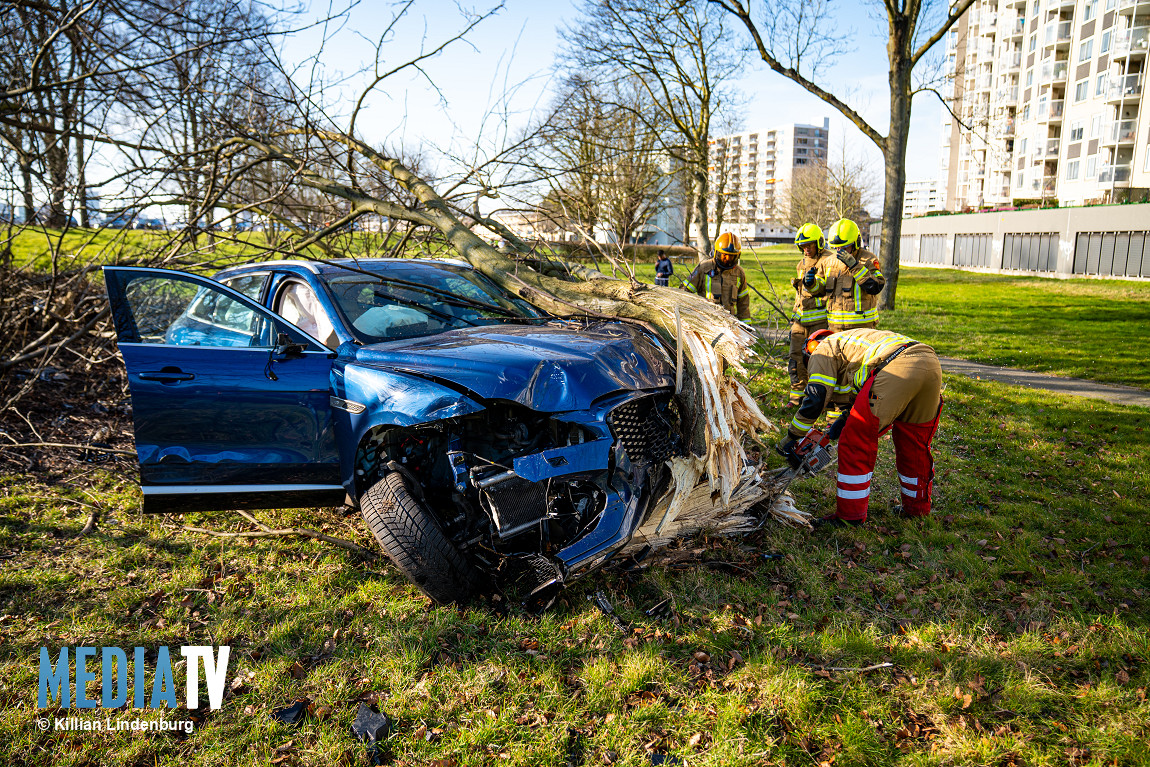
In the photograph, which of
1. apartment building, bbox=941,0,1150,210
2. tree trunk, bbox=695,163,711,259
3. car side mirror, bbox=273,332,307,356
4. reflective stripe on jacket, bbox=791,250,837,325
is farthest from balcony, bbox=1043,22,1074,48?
car side mirror, bbox=273,332,307,356

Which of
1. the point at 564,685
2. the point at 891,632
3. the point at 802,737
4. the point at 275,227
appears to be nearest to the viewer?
the point at 802,737

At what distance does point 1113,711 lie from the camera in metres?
2.79

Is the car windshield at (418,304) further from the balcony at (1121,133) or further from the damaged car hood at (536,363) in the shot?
the balcony at (1121,133)

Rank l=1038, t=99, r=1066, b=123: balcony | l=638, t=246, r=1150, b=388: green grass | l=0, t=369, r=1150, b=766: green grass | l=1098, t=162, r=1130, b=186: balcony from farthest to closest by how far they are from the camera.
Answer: l=1038, t=99, r=1066, b=123: balcony, l=1098, t=162, r=1130, b=186: balcony, l=638, t=246, r=1150, b=388: green grass, l=0, t=369, r=1150, b=766: green grass

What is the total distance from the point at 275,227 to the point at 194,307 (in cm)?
482

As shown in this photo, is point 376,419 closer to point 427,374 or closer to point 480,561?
point 427,374

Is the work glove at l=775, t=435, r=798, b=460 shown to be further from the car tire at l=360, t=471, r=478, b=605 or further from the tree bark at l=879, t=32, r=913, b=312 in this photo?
the tree bark at l=879, t=32, r=913, b=312

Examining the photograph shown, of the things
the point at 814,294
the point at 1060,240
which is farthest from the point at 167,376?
the point at 1060,240

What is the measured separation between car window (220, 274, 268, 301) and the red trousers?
13.8 feet

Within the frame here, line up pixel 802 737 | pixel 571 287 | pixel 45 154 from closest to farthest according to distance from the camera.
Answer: pixel 802 737, pixel 571 287, pixel 45 154

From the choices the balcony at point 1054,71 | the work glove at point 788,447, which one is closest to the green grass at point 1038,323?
the work glove at point 788,447

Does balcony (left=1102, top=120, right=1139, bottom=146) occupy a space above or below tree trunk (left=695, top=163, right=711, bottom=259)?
above

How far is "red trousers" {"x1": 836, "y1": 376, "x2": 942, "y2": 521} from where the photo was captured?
4.29m

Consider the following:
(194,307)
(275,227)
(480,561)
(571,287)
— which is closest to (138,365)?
(194,307)
